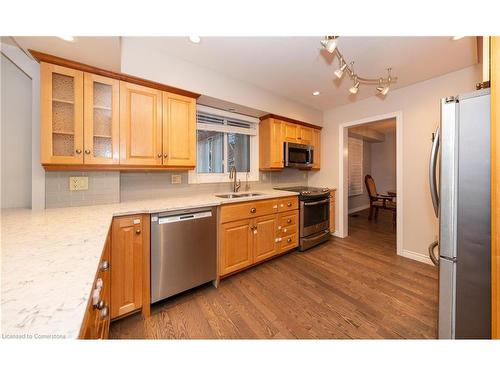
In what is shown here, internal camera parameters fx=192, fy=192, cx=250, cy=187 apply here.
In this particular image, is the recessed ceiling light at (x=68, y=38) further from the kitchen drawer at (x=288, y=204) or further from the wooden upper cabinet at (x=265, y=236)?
the kitchen drawer at (x=288, y=204)

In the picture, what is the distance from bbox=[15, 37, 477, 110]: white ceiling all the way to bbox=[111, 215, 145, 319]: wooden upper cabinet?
4.16ft

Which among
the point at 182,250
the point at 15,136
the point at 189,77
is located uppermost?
the point at 189,77

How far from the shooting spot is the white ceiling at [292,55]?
143 cm

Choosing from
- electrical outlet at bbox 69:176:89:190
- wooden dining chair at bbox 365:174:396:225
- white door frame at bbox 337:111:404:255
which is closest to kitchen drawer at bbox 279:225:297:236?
white door frame at bbox 337:111:404:255

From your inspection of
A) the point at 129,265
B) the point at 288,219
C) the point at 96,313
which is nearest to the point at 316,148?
the point at 288,219

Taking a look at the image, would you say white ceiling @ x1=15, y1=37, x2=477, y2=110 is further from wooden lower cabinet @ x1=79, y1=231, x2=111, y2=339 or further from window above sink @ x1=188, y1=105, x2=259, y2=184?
wooden lower cabinet @ x1=79, y1=231, x2=111, y2=339

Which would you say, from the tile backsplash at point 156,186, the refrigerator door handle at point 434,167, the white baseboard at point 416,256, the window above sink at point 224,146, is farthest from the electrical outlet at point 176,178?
the white baseboard at point 416,256

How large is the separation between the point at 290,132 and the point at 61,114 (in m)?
2.76

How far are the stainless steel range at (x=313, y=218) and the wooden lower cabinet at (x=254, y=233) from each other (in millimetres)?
111

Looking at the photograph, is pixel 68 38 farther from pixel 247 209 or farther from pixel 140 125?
pixel 247 209

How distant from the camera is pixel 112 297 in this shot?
1.43 m

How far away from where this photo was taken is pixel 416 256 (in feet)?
8.65

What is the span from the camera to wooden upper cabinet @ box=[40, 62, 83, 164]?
145 centimetres
